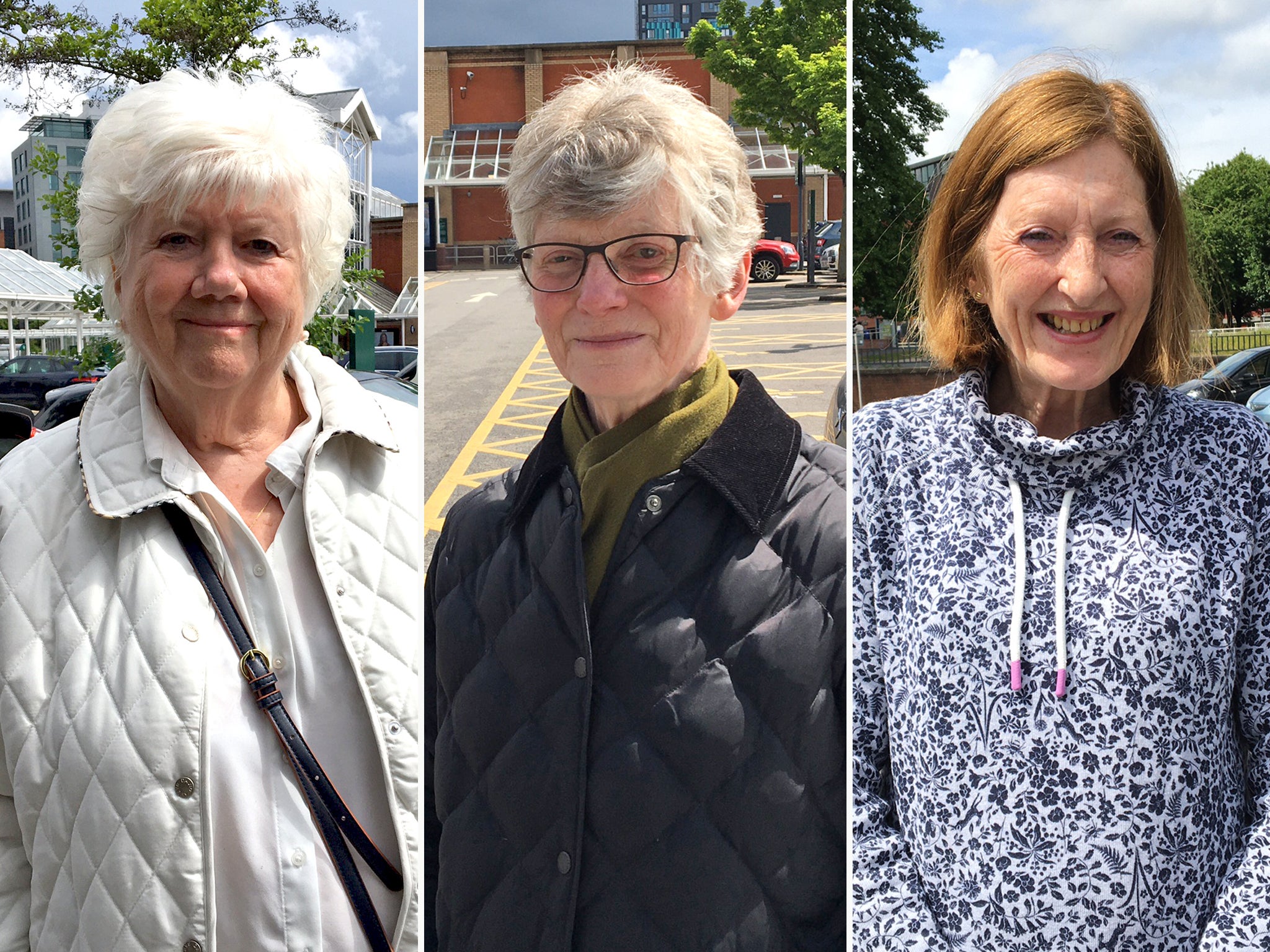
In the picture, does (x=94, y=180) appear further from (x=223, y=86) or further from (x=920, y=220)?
(x=920, y=220)

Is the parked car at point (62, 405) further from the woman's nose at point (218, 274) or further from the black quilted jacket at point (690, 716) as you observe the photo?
the black quilted jacket at point (690, 716)

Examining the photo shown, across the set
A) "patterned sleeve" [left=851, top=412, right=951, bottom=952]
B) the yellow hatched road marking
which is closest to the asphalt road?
the yellow hatched road marking

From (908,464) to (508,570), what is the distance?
2.57ft

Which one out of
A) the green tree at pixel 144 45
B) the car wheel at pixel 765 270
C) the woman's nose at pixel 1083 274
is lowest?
the car wheel at pixel 765 270

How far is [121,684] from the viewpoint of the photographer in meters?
1.53

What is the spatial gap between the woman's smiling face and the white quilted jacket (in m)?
0.95

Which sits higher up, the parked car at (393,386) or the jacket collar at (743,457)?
the parked car at (393,386)

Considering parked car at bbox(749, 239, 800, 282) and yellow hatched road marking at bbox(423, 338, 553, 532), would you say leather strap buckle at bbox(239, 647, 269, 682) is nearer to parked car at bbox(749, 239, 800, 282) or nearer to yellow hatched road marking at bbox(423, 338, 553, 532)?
yellow hatched road marking at bbox(423, 338, 553, 532)

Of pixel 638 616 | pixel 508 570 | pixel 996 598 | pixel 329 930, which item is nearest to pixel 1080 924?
pixel 996 598

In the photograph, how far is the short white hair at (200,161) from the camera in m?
1.63

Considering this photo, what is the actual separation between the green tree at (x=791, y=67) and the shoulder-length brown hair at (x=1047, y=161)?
0.49 m

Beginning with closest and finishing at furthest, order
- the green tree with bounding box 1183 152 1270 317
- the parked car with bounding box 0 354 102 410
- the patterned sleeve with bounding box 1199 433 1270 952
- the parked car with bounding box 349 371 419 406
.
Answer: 1. the patterned sleeve with bounding box 1199 433 1270 952
2. the green tree with bounding box 1183 152 1270 317
3. the parked car with bounding box 349 371 419 406
4. the parked car with bounding box 0 354 102 410

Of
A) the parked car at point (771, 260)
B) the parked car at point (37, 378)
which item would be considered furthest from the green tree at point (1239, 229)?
the parked car at point (37, 378)

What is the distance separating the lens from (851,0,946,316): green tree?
228cm
